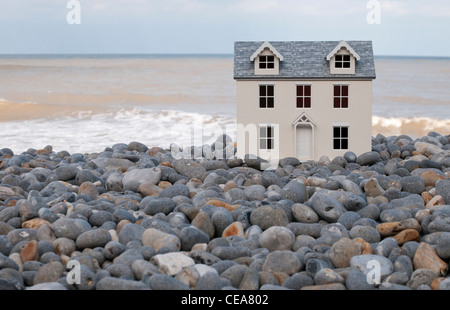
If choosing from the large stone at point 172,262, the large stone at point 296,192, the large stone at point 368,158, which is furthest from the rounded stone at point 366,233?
the large stone at point 368,158

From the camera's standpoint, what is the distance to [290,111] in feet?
31.1

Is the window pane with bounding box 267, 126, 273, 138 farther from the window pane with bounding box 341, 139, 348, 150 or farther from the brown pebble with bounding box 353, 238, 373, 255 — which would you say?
the brown pebble with bounding box 353, 238, 373, 255

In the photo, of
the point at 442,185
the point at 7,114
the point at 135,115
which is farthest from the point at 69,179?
the point at 7,114

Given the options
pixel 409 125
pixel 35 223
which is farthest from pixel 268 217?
pixel 409 125

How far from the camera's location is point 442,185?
23.6ft

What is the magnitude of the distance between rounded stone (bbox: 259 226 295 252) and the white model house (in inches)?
147

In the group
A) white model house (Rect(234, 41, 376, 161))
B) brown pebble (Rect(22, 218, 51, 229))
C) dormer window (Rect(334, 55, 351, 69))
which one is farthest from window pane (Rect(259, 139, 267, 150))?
brown pebble (Rect(22, 218, 51, 229))

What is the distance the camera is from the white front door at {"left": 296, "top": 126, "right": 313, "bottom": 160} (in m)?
9.48

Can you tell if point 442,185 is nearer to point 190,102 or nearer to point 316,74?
point 316,74

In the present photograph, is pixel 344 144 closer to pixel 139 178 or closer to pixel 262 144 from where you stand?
pixel 262 144

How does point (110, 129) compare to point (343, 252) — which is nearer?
point (343, 252)

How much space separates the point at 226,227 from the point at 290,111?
3746 millimetres
